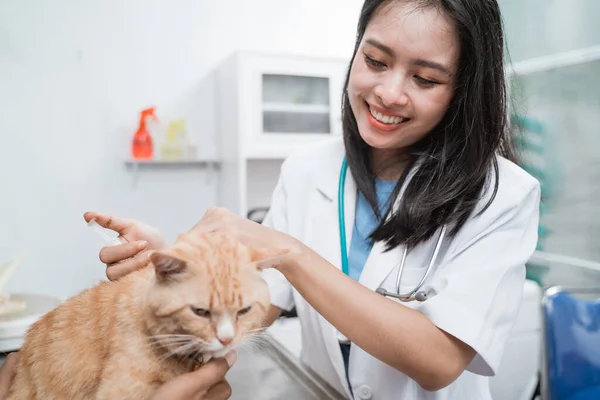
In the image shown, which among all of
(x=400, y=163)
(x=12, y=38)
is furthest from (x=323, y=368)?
(x=12, y=38)

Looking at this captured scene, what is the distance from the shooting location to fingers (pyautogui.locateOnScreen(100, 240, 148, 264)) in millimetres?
813

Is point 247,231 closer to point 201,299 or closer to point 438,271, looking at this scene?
point 201,299

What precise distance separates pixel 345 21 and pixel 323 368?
2185 millimetres

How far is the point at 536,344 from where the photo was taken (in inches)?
68.1

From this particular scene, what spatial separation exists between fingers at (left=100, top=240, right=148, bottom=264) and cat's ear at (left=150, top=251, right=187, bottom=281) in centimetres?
18

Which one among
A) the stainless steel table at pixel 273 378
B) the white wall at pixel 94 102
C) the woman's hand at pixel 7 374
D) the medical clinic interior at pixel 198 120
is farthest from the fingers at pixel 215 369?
the white wall at pixel 94 102

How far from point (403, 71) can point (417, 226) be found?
0.30 meters

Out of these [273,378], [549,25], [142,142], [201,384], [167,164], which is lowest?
[273,378]

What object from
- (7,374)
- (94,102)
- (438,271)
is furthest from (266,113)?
(7,374)

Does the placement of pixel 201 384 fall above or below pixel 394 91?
below

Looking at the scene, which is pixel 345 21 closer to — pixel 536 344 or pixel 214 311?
pixel 536 344

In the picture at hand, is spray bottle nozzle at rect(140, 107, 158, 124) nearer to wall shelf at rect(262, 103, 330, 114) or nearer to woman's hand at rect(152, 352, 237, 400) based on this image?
wall shelf at rect(262, 103, 330, 114)

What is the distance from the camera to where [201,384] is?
65cm

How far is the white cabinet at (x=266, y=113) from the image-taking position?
228cm
